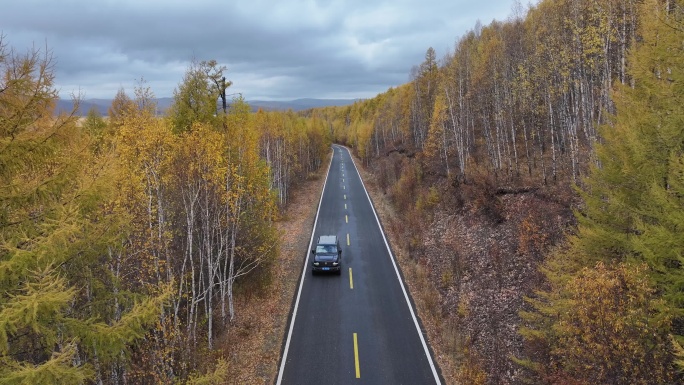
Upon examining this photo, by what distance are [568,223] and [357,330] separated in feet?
34.9

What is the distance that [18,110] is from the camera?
19.5 ft

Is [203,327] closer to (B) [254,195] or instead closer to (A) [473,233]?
(B) [254,195]

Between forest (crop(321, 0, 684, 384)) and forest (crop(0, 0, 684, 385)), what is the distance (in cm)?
8

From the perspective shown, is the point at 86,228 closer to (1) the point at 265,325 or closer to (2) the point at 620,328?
(2) the point at 620,328

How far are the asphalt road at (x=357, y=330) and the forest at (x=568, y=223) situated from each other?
1.06 metres

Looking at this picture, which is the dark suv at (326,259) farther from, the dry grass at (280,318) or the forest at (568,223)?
the forest at (568,223)

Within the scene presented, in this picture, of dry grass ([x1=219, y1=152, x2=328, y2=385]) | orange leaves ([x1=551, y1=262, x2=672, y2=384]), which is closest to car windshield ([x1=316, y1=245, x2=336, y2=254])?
dry grass ([x1=219, y1=152, x2=328, y2=385])

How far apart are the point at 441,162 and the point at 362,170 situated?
28328 millimetres

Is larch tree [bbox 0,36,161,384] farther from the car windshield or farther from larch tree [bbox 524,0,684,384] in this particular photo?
the car windshield

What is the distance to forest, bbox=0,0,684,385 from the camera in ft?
20.1

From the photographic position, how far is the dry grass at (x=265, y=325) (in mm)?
14086

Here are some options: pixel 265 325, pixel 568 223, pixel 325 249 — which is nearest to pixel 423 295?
pixel 325 249

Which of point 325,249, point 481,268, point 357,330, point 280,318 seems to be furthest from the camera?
point 325,249

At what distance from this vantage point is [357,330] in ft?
54.0
